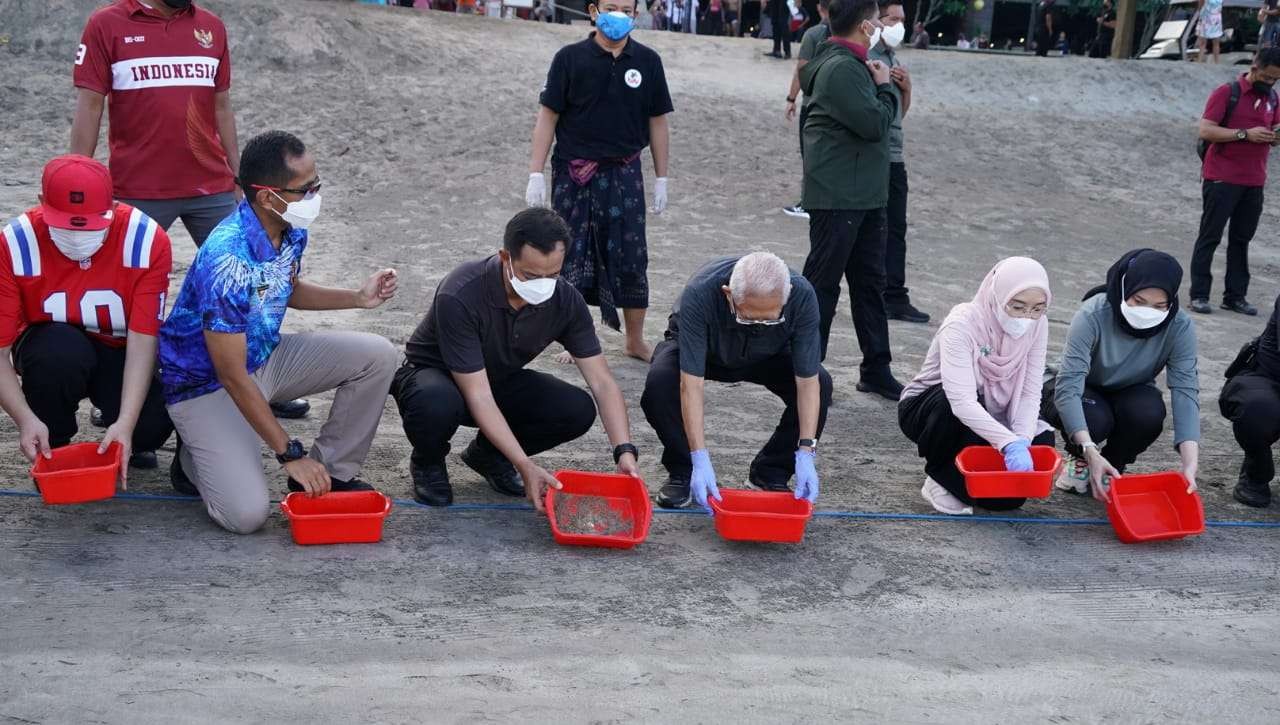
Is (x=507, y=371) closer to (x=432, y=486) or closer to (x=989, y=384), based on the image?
(x=432, y=486)

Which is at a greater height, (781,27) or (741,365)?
(781,27)

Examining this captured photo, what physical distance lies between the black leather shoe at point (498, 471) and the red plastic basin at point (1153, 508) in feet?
6.41

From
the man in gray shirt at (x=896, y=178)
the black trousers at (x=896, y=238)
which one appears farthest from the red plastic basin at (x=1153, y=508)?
the black trousers at (x=896, y=238)

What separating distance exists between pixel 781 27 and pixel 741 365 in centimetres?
994

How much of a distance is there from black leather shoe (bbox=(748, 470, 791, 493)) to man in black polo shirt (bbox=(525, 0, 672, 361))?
1.40m

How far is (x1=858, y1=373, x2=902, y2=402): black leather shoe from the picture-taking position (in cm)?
527

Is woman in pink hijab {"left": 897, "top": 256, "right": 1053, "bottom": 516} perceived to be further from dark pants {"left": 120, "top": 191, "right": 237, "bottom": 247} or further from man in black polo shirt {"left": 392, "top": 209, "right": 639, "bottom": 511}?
dark pants {"left": 120, "top": 191, "right": 237, "bottom": 247}

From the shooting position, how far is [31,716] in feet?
8.34

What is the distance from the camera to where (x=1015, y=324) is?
3.92m

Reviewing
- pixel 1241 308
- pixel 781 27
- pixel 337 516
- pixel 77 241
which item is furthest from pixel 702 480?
pixel 781 27

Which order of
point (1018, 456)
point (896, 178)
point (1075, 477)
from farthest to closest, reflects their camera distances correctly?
point (896, 178), point (1075, 477), point (1018, 456)

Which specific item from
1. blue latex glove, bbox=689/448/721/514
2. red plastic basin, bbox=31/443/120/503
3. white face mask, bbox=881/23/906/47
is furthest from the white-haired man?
white face mask, bbox=881/23/906/47

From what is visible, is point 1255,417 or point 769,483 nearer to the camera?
point 769,483

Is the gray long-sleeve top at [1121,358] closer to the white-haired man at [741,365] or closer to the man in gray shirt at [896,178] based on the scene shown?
the white-haired man at [741,365]
